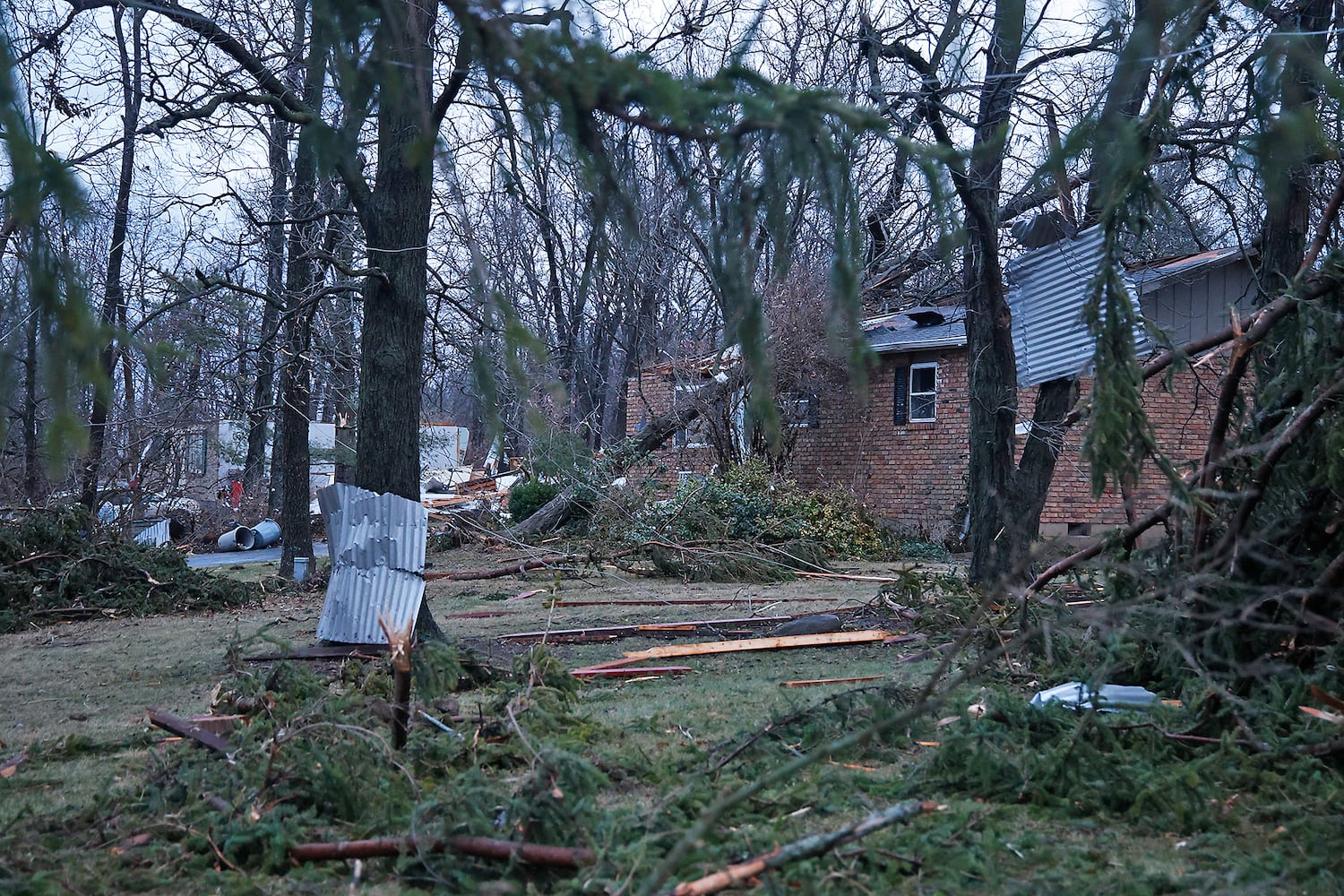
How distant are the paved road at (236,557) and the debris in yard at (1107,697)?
1483 centimetres

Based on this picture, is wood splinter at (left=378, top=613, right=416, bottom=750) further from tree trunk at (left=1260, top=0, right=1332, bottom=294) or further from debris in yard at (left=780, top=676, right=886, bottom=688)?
tree trunk at (left=1260, top=0, right=1332, bottom=294)

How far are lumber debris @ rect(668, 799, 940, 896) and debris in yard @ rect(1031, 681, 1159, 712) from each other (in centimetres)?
173

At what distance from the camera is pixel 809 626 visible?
8.47m

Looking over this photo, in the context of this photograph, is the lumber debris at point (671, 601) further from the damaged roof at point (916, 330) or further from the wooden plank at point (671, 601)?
the damaged roof at point (916, 330)

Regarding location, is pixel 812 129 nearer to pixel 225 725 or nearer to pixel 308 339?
pixel 225 725

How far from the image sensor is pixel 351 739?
3918mm

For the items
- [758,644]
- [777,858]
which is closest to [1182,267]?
[758,644]

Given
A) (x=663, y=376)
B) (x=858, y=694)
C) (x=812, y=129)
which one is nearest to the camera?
(x=812, y=129)

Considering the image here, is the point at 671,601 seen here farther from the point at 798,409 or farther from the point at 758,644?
the point at 798,409

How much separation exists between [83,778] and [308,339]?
8.25 m

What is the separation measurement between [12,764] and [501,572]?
841 cm

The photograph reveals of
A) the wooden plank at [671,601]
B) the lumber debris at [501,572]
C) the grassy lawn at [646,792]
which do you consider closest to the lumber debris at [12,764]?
the grassy lawn at [646,792]

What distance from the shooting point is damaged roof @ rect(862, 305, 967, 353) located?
19.5m

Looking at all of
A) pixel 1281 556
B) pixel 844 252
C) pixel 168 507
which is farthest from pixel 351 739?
pixel 168 507
